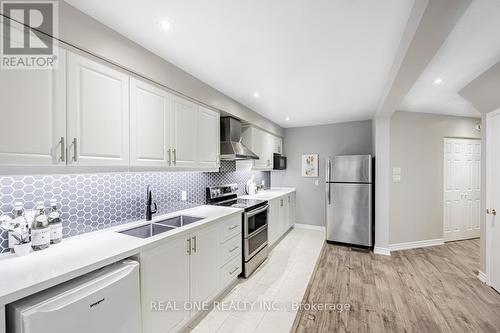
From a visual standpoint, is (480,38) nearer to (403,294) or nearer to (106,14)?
(403,294)

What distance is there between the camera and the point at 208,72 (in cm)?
222

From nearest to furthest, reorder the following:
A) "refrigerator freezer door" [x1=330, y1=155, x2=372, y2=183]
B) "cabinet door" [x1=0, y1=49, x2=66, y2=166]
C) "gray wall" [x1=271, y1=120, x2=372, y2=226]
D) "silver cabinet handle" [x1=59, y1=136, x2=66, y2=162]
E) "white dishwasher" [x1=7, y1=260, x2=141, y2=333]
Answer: "white dishwasher" [x1=7, y1=260, x2=141, y2=333] < "cabinet door" [x1=0, y1=49, x2=66, y2=166] < "silver cabinet handle" [x1=59, y1=136, x2=66, y2=162] < "refrigerator freezer door" [x1=330, y1=155, x2=372, y2=183] < "gray wall" [x1=271, y1=120, x2=372, y2=226]

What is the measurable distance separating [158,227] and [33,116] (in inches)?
51.1

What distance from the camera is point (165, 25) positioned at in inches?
58.5

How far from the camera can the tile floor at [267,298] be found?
1935 millimetres

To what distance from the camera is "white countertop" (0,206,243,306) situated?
0.96 m

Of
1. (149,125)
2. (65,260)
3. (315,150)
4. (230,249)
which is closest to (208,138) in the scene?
(149,125)

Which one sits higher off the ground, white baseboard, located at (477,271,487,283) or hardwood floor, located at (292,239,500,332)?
white baseboard, located at (477,271,487,283)

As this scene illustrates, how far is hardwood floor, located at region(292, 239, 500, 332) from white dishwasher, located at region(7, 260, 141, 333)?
1460 mm

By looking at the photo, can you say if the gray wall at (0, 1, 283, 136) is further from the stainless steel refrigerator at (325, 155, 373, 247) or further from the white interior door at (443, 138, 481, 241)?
the white interior door at (443, 138, 481, 241)

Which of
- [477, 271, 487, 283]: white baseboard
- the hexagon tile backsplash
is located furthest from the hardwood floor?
the hexagon tile backsplash

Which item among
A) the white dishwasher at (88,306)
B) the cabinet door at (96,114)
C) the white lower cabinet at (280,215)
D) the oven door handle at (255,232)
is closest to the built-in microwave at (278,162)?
the white lower cabinet at (280,215)

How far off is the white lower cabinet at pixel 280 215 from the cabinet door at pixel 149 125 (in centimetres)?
220

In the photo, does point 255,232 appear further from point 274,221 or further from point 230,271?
point 274,221
